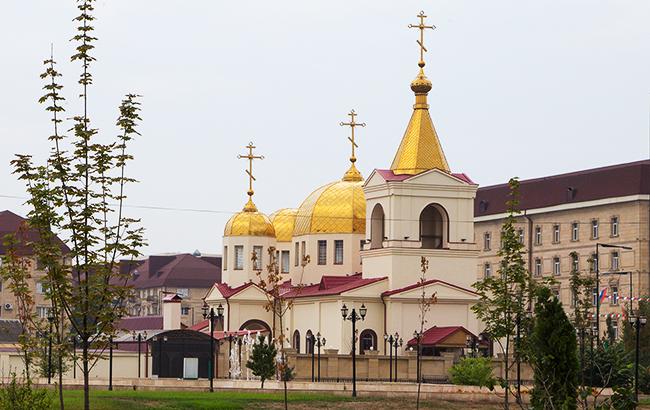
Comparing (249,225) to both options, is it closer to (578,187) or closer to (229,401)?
(578,187)

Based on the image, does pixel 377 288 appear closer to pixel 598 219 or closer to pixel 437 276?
pixel 437 276

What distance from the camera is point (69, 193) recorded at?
94.3ft

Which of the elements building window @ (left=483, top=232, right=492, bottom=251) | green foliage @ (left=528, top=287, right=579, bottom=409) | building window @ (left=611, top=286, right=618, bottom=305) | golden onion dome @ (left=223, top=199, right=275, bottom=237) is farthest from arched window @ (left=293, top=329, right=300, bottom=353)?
green foliage @ (left=528, top=287, right=579, bottom=409)

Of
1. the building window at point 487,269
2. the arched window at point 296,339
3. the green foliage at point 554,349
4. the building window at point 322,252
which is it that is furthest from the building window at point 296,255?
the green foliage at point 554,349

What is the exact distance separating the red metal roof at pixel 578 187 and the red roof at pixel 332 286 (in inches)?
1016

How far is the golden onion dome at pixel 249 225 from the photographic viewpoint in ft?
333

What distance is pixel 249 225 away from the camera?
333 feet

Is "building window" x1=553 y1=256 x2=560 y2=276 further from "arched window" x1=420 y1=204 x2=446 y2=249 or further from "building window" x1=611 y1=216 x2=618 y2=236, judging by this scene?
"arched window" x1=420 y1=204 x2=446 y2=249

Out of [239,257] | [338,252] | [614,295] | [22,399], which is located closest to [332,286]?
[338,252]

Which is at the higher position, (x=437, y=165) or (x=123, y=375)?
(x=437, y=165)

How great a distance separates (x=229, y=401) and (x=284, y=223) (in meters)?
54.7

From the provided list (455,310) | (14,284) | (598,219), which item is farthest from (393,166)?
(14,284)

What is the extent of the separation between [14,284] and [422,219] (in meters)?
58.9

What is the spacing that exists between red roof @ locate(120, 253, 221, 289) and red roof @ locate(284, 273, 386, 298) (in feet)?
254
